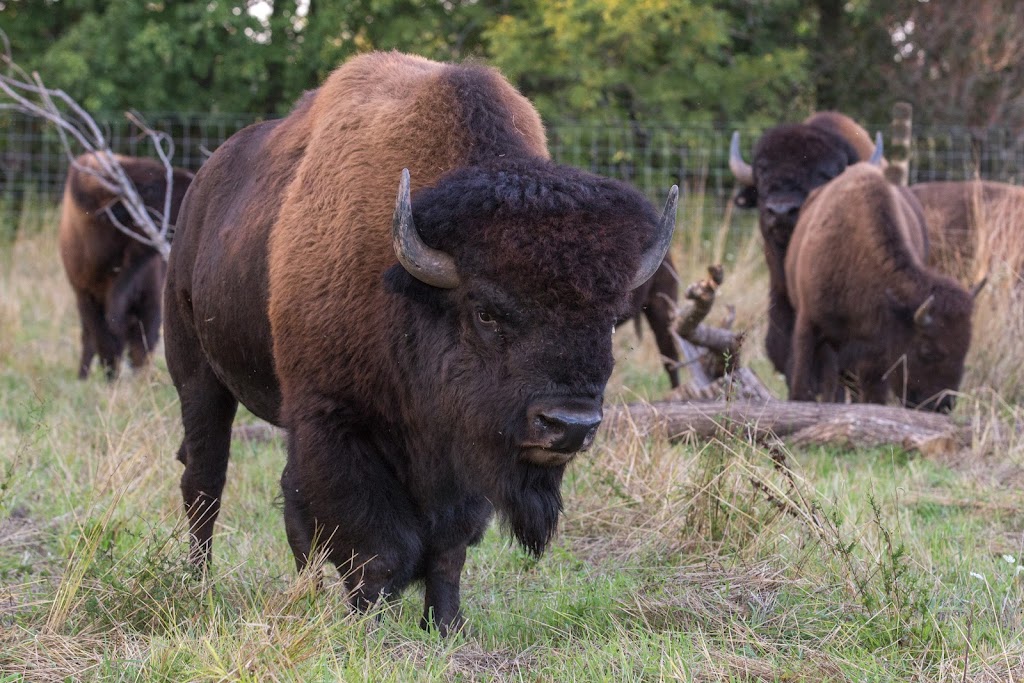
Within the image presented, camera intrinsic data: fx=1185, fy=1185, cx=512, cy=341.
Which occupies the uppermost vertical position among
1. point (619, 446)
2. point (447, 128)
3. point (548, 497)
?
point (447, 128)

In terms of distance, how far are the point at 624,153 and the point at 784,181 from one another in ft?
23.4

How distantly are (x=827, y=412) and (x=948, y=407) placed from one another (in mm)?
1656

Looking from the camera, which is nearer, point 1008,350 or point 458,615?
point 458,615

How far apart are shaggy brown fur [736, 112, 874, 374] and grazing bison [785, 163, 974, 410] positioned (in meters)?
0.79

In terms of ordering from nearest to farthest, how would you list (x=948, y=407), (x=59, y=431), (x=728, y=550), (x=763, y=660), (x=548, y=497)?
(x=763, y=660)
(x=548, y=497)
(x=728, y=550)
(x=59, y=431)
(x=948, y=407)

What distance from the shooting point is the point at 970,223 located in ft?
40.4

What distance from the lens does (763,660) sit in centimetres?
352

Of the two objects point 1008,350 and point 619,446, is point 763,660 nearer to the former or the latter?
point 619,446

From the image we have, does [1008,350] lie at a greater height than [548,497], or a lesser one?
lesser

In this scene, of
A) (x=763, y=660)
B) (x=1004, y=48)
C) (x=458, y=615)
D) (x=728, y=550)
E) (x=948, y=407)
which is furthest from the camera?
(x=1004, y=48)

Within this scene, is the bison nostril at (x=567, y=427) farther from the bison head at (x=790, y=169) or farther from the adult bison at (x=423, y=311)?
the bison head at (x=790, y=169)

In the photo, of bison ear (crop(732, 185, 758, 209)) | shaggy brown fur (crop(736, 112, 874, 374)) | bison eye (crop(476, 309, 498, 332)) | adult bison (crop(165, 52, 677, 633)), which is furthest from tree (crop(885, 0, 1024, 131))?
bison eye (crop(476, 309, 498, 332))

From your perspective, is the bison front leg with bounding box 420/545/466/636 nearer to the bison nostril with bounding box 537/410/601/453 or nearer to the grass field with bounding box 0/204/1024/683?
the grass field with bounding box 0/204/1024/683

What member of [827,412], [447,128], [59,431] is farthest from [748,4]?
[447,128]
